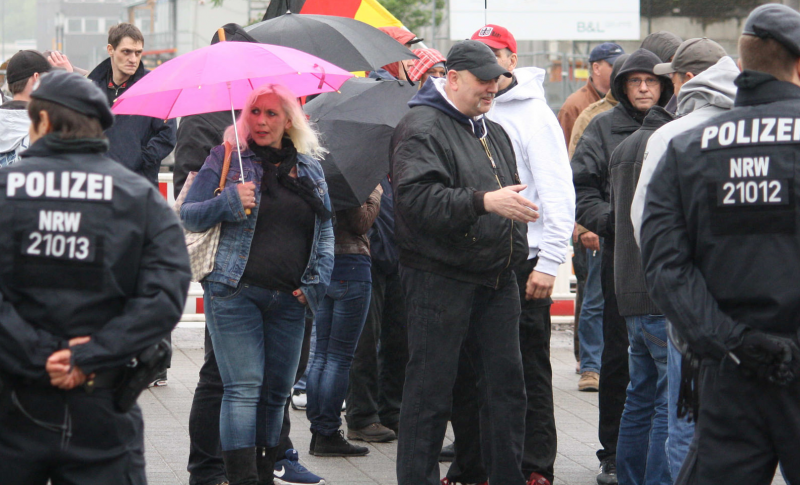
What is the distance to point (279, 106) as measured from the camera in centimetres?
493

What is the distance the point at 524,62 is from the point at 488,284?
12.8m

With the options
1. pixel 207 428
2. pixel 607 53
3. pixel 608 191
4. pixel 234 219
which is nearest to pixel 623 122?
pixel 608 191

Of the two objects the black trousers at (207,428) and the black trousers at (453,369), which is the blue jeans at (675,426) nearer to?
the black trousers at (453,369)

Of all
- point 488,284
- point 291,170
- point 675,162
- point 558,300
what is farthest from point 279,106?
point 558,300

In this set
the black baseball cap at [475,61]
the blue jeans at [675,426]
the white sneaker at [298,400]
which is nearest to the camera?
the blue jeans at [675,426]

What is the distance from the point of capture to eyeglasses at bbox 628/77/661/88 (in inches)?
217

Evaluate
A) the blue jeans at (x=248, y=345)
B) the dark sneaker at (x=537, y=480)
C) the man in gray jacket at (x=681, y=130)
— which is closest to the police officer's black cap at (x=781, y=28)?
the man in gray jacket at (x=681, y=130)

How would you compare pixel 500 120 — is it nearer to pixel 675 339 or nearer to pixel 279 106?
pixel 279 106

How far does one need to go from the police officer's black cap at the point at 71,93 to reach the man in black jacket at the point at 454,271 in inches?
65.4

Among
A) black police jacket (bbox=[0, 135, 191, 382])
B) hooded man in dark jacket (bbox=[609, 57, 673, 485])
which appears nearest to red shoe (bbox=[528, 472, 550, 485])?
hooded man in dark jacket (bbox=[609, 57, 673, 485])

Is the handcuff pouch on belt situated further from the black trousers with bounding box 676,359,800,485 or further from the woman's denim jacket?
the black trousers with bounding box 676,359,800,485

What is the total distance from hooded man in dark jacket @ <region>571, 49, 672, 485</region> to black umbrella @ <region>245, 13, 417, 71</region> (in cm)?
119

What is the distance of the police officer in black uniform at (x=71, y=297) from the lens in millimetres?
3117

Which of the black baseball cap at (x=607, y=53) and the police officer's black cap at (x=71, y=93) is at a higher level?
the black baseball cap at (x=607, y=53)
